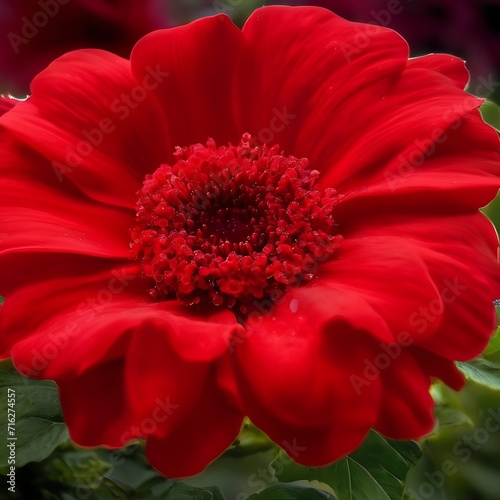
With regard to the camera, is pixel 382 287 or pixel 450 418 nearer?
pixel 382 287

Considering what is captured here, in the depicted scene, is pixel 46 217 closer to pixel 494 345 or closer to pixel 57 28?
pixel 57 28

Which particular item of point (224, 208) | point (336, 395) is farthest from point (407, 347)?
point (224, 208)

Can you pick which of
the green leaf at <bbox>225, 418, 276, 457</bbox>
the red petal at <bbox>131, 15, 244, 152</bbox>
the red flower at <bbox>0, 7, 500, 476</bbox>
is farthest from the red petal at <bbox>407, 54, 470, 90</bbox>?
the green leaf at <bbox>225, 418, 276, 457</bbox>

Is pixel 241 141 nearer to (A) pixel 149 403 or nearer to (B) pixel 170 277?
(B) pixel 170 277

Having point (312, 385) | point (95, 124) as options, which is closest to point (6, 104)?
point (95, 124)

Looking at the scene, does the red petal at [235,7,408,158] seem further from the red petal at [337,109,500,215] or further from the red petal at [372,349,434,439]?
the red petal at [372,349,434,439]
